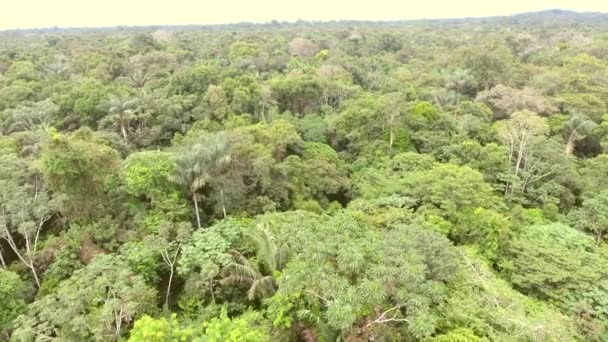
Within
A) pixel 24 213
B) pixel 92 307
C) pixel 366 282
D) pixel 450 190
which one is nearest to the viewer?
pixel 366 282

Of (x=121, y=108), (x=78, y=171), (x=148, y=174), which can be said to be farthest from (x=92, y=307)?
(x=121, y=108)

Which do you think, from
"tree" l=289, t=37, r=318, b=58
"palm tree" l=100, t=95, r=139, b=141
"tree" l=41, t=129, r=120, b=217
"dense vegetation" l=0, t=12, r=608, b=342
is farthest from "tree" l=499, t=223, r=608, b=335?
"tree" l=289, t=37, r=318, b=58

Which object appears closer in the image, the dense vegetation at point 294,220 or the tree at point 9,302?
the dense vegetation at point 294,220

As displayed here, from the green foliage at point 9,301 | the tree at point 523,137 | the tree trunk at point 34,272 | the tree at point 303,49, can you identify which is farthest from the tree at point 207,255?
the tree at point 303,49

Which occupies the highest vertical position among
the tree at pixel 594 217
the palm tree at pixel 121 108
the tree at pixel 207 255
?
the palm tree at pixel 121 108

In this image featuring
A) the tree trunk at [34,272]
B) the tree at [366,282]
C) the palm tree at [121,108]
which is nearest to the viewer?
the tree at [366,282]

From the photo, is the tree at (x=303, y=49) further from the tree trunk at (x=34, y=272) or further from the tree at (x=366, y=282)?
the tree at (x=366, y=282)

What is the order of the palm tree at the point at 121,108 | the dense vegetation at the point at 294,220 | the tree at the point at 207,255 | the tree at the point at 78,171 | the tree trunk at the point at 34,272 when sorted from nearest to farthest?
the dense vegetation at the point at 294,220, the tree at the point at 207,255, the tree trunk at the point at 34,272, the tree at the point at 78,171, the palm tree at the point at 121,108

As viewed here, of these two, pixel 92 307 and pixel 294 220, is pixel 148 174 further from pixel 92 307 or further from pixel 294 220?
pixel 294 220
